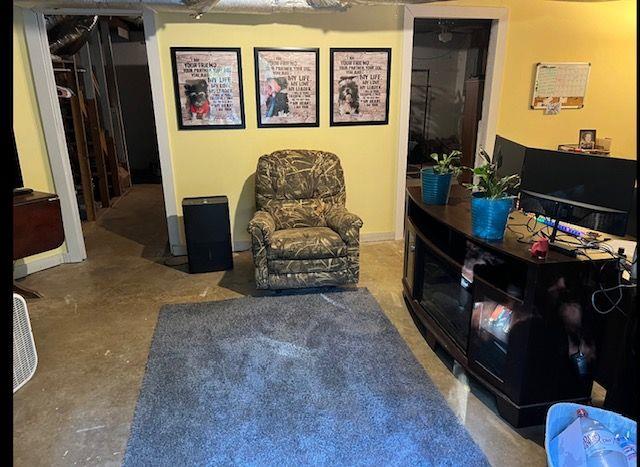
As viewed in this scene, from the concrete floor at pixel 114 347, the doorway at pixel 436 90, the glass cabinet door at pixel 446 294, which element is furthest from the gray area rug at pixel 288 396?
the doorway at pixel 436 90

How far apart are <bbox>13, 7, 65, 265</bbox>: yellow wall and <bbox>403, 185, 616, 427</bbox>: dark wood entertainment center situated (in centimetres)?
319

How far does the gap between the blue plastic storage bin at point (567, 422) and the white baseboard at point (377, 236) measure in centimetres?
276

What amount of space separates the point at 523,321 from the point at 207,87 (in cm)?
302

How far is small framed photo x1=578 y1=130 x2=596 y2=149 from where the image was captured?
4262mm

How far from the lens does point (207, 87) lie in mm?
3625

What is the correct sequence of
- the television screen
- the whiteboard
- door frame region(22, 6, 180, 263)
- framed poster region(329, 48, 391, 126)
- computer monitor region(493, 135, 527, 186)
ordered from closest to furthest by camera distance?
the television screen
computer monitor region(493, 135, 527, 186)
door frame region(22, 6, 180, 263)
framed poster region(329, 48, 391, 126)
the whiteboard

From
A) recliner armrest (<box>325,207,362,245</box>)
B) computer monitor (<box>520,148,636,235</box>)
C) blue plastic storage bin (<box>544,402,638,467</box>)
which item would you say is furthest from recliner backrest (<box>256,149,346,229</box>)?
blue plastic storage bin (<box>544,402,638,467</box>)

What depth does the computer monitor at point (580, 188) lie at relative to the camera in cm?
165

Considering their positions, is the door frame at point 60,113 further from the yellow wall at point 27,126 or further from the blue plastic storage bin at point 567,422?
the blue plastic storage bin at point 567,422

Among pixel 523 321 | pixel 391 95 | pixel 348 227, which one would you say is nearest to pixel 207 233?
pixel 348 227

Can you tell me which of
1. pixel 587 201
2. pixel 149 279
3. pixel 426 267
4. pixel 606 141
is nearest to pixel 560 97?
pixel 606 141

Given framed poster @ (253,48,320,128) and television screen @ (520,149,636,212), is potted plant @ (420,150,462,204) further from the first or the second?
framed poster @ (253,48,320,128)

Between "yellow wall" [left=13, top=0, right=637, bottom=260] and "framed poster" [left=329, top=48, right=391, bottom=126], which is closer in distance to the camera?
"yellow wall" [left=13, top=0, right=637, bottom=260]

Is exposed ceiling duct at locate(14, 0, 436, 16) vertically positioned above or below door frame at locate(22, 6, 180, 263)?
above
